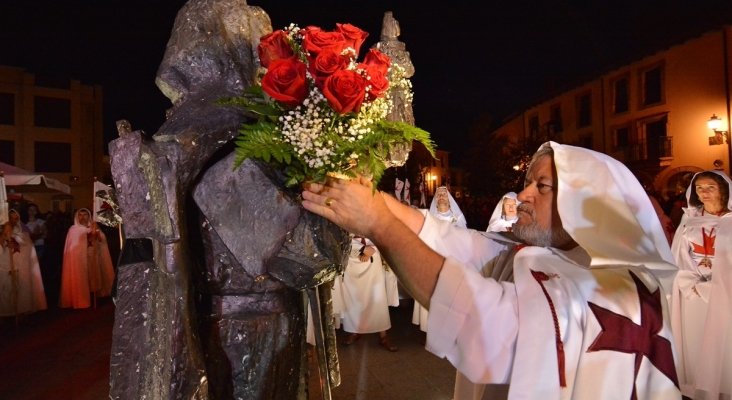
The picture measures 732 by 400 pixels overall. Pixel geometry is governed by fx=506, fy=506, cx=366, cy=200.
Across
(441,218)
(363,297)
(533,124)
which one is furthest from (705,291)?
(533,124)

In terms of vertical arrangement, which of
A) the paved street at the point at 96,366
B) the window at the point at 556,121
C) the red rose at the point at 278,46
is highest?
the window at the point at 556,121

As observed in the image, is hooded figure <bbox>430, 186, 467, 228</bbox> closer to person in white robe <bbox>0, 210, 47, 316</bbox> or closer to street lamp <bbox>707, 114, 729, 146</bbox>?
person in white robe <bbox>0, 210, 47, 316</bbox>

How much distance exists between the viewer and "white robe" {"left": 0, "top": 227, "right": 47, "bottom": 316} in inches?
384

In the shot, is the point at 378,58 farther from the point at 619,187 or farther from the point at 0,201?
the point at 0,201

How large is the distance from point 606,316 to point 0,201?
8.65 metres

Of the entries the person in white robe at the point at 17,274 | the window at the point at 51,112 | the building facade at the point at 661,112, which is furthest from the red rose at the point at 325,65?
the window at the point at 51,112

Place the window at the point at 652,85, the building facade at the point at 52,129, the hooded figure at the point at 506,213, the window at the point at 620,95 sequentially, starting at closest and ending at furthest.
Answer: the hooded figure at the point at 506,213, the window at the point at 652,85, the window at the point at 620,95, the building facade at the point at 52,129

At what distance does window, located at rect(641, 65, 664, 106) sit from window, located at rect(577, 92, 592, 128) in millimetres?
4576

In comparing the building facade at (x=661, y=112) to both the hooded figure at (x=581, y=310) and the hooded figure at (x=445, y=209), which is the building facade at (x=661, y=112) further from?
the hooded figure at (x=581, y=310)

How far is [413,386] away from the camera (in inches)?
235

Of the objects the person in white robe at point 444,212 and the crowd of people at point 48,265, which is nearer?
the person in white robe at point 444,212

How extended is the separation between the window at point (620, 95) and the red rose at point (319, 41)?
30.1 m

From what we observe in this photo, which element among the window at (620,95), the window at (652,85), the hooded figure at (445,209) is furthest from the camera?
the window at (620,95)

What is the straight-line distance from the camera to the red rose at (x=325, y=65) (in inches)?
62.3
